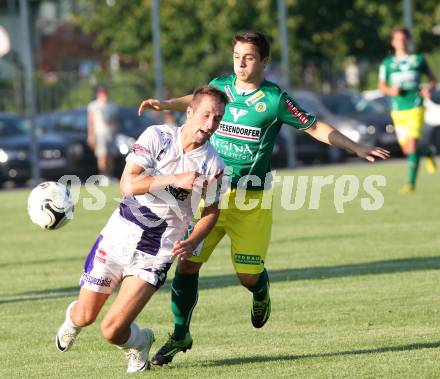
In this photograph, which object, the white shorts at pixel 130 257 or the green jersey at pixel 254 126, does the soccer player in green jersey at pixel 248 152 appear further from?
A: the white shorts at pixel 130 257

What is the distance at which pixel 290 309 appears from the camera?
9.81 m

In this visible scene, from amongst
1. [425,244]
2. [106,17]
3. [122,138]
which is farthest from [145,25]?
[425,244]

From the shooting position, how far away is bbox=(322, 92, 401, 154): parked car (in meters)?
32.8

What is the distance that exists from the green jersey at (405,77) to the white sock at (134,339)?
12359mm

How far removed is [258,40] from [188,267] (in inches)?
60.4

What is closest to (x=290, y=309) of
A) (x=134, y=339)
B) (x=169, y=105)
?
(x=169, y=105)

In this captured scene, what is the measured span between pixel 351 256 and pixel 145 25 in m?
31.1

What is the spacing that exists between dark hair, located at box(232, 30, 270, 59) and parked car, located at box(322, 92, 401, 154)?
23620 mm

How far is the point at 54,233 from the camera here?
17.2 metres

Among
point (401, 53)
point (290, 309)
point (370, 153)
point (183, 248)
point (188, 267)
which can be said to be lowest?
point (401, 53)

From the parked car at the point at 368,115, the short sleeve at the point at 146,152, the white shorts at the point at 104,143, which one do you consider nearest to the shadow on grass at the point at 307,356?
the short sleeve at the point at 146,152

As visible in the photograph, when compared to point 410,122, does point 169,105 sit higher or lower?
higher

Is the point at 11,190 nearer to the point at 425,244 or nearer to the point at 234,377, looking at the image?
the point at 425,244

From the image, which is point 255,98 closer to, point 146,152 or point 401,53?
point 146,152
